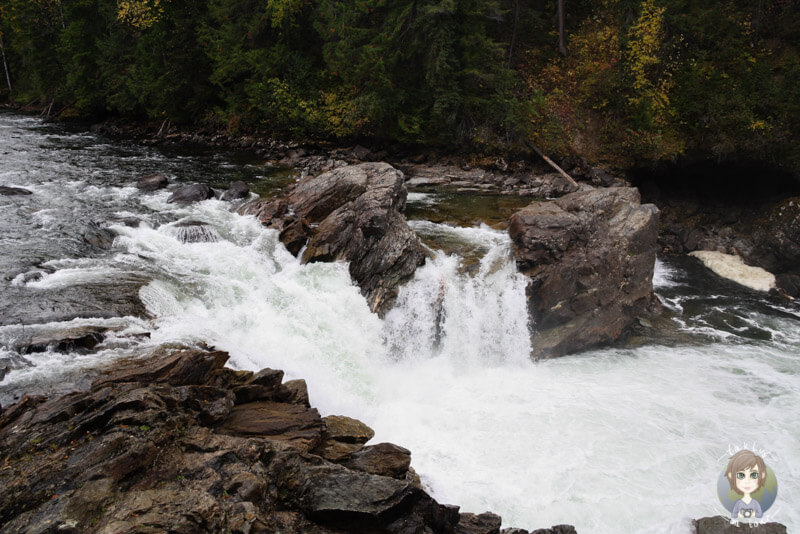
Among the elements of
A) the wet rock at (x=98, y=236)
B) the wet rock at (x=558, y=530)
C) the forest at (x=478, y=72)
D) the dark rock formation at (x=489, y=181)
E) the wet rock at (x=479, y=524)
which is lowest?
the wet rock at (x=558, y=530)

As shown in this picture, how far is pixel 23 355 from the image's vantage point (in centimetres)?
823

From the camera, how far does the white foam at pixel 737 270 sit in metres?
18.4

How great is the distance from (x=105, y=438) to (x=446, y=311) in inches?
370

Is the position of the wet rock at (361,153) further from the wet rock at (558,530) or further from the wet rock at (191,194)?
the wet rock at (558,530)

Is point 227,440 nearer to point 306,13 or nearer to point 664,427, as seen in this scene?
point 664,427

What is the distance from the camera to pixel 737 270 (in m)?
19.0

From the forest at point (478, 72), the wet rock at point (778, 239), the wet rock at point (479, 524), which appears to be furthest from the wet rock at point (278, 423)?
the wet rock at point (778, 239)

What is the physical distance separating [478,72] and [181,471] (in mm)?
22556

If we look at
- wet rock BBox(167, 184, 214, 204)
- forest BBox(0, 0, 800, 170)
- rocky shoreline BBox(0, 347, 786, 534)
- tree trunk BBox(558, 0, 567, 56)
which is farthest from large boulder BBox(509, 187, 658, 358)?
tree trunk BBox(558, 0, 567, 56)

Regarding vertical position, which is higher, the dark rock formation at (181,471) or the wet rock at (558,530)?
the dark rock formation at (181,471)

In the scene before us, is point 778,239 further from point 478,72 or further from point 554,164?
point 478,72

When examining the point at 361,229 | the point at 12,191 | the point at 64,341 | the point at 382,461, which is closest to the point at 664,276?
the point at 361,229

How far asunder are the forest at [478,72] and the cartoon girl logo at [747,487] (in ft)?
60.8

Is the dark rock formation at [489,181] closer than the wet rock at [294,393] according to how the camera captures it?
No
